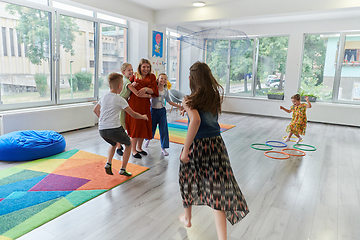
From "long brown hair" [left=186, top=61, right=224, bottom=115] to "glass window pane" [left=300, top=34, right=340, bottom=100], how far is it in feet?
24.3

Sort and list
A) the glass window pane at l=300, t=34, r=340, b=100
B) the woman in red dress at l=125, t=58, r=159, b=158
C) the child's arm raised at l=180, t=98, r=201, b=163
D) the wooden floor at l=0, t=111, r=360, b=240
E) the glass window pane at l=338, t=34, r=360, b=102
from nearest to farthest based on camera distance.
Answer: the child's arm raised at l=180, t=98, r=201, b=163, the wooden floor at l=0, t=111, r=360, b=240, the woman in red dress at l=125, t=58, r=159, b=158, the glass window pane at l=338, t=34, r=360, b=102, the glass window pane at l=300, t=34, r=340, b=100

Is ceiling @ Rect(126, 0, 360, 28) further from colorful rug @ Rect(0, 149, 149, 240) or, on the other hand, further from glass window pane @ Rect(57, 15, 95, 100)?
colorful rug @ Rect(0, 149, 149, 240)

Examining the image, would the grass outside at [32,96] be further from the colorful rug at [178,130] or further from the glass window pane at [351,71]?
the glass window pane at [351,71]

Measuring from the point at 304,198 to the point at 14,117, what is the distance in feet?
15.7

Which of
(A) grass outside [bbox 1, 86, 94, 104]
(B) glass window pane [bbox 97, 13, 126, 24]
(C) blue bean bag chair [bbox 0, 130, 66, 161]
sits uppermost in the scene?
(B) glass window pane [bbox 97, 13, 126, 24]

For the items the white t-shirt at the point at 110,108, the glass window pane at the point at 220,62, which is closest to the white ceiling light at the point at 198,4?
the glass window pane at the point at 220,62

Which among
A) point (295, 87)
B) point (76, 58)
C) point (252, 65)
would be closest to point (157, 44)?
point (76, 58)

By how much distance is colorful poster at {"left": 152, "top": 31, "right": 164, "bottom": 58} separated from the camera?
7.46 metres

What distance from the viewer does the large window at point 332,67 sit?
7867 millimetres

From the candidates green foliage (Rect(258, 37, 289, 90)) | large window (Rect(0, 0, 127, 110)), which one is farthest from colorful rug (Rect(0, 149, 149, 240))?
green foliage (Rect(258, 37, 289, 90))

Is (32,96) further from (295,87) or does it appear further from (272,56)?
(295,87)

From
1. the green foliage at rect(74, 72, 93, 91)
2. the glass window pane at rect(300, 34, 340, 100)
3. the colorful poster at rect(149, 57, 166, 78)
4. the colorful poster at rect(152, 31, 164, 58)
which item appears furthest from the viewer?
the glass window pane at rect(300, 34, 340, 100)

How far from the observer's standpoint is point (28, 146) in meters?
3.80

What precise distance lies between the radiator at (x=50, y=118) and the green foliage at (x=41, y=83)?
41 cm
